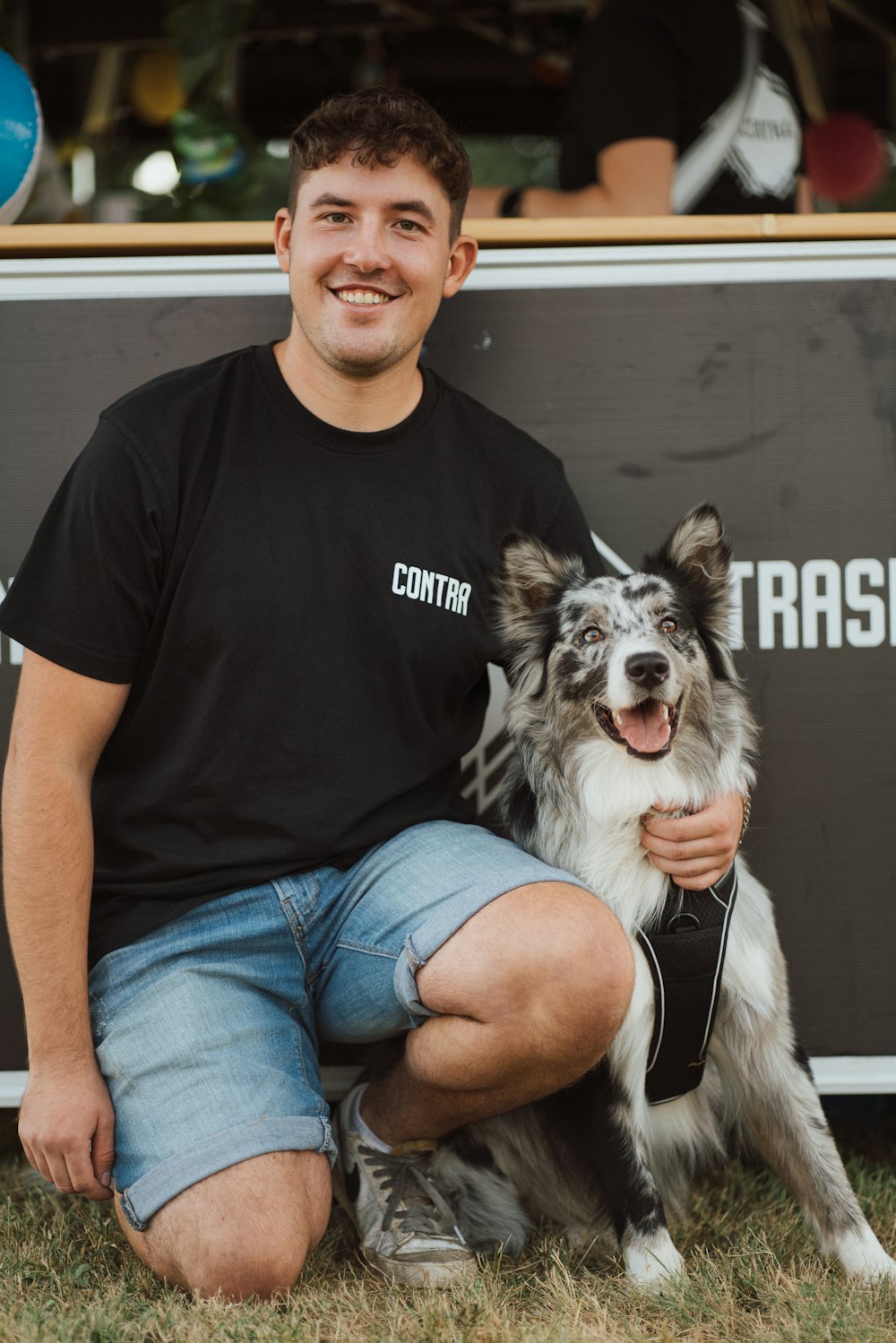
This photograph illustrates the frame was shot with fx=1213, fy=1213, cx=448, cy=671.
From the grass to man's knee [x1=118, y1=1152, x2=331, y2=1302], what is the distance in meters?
0.04

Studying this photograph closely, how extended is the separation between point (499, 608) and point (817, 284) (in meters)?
0.94

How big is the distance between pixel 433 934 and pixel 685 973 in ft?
1.48

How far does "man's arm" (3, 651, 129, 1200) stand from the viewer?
1912 millimetres

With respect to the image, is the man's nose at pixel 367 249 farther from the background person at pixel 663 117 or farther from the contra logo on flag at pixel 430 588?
the background person at pixel 663 117

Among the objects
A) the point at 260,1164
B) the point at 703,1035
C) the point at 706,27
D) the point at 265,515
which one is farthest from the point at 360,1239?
the point at 706,27

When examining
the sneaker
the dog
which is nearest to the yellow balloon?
the dog

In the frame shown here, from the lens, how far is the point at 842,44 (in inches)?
228

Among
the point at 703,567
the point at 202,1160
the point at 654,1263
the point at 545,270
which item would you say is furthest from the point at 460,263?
the point at 654,1263

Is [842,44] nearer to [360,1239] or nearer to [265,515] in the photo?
[265,515]

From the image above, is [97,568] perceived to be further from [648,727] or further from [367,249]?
[648,727]

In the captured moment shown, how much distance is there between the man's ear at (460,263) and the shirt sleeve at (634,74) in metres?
0.84

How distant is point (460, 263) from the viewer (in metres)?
2.29

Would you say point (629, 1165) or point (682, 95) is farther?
point (682, 95)

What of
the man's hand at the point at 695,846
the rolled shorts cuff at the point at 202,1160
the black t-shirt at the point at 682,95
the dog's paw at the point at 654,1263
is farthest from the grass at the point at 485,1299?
the black t-shirt at the point at 682,95
